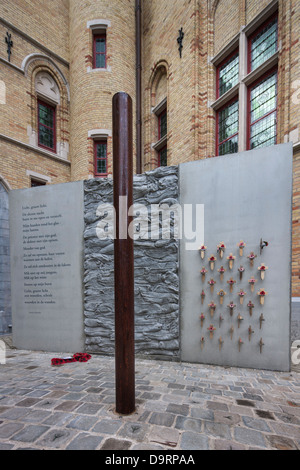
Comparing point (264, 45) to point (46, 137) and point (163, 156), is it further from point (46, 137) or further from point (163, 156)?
point (46, 137)

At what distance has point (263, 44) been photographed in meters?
6.18

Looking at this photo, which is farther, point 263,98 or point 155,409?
point 263,98

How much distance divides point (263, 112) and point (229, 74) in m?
2.00

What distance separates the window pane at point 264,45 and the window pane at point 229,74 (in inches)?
19.8

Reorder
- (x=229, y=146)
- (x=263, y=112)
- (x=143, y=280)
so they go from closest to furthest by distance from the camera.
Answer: (x=143, y=280) → (x=263, y=112) → (x=229, y=146)

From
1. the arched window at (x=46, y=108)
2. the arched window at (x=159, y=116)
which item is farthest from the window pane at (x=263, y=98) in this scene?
the arched window at (x=46, y=108)

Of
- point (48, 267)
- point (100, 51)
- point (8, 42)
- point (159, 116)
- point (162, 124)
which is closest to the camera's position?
point (48, 267)

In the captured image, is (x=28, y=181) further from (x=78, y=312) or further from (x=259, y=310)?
(x=259, y=310)

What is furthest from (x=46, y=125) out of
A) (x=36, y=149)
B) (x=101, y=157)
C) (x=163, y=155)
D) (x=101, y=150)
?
(x=163, y=155)

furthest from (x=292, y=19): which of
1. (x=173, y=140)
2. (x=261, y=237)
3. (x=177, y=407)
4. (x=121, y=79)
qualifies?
(x=177, y=407)

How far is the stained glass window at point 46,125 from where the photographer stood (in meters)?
8.92

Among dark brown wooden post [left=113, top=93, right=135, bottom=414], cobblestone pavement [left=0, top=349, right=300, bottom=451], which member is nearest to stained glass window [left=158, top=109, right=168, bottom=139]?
dark brown wooden post [left=113, top=93, right=135, bottom=414]

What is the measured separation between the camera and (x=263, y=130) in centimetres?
607

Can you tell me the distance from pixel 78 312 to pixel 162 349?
1797 millimetres
